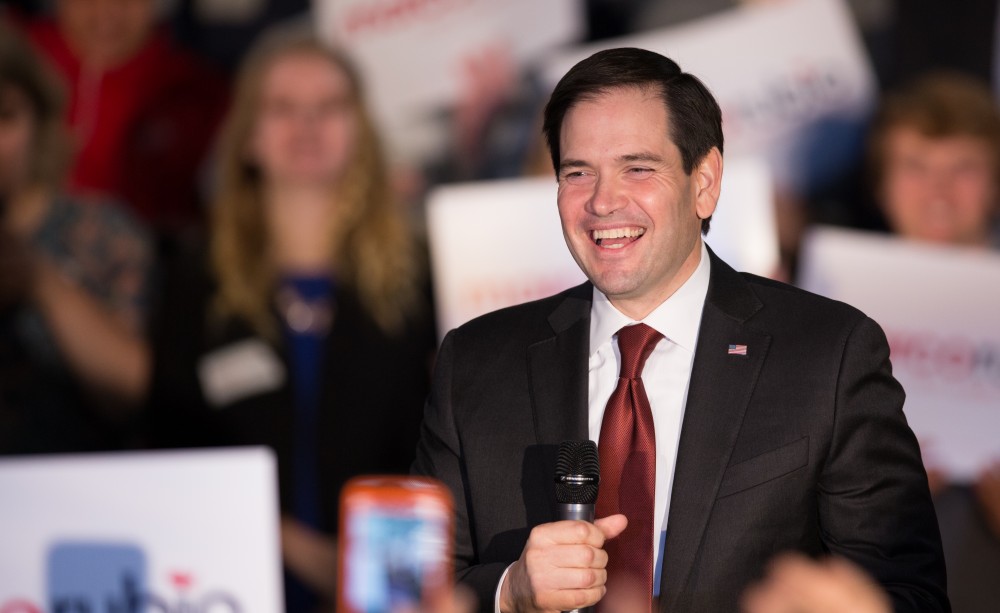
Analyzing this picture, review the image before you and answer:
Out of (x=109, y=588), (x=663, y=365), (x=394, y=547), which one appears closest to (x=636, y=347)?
(x=663, y=365)

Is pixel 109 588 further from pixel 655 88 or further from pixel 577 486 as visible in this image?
pixel 655 88

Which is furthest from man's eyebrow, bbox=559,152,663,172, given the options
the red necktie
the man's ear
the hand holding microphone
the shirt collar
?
the hand holding microphone

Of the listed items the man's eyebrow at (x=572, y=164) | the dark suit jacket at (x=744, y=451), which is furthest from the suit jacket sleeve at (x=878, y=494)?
the man's eyebrow at (x=572, y=164)

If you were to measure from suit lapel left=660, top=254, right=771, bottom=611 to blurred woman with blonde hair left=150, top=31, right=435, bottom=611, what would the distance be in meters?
1.56

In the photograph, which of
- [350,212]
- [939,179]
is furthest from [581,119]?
[939,179]

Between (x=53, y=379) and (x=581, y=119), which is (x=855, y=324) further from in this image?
(x=53, y=379)

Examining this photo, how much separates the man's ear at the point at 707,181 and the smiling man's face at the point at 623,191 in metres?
0.05

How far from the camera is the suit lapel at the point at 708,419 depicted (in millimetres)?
1957

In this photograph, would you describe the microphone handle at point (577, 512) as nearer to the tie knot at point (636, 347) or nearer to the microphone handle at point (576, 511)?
the microphone handle at point (576, 511)

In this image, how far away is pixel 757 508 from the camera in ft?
6.43

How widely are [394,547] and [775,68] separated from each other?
2.82 meters

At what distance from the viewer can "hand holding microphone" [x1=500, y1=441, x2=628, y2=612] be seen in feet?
5.65

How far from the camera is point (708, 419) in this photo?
201cm

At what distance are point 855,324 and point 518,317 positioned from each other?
1.95 ft
